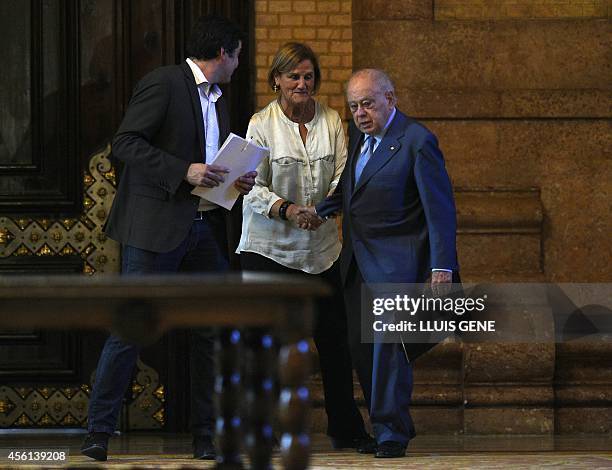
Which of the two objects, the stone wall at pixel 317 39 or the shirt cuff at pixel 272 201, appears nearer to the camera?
the shirt cuff at pixel 272 201

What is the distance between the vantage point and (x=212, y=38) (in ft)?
23.6

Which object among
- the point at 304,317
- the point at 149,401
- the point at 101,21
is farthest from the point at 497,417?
the point at 304,317

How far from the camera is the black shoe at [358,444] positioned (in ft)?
24.3

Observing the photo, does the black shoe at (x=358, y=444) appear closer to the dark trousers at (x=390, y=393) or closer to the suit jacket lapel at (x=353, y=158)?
the dark trousers at (x=390, y=393)

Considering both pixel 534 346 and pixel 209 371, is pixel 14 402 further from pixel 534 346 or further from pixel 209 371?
pixel 534 346

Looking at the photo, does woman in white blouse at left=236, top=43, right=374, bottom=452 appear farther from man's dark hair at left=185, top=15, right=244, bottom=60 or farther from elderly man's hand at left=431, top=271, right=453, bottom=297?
elderly man's hand at left=431, top=271, right=453, bottom=297

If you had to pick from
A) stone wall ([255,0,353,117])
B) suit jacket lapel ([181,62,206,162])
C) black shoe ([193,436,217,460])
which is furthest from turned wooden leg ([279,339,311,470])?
stone wall ([255,0,353,117])

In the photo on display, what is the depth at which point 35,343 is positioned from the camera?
876cm

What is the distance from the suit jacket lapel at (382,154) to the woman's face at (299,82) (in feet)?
1.54

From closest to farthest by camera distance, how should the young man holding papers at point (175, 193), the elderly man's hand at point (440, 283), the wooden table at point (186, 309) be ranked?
the wooden table at point (186, 309)
the young man holding papers at point (175, 193)
the elderly man's hand at point (440, 283)

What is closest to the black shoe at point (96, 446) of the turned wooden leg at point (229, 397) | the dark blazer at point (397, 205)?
the dark blazer at point (397, 205)

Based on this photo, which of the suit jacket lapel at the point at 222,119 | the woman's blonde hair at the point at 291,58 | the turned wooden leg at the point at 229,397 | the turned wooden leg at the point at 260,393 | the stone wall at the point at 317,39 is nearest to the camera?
the turned wooden leg at the point at 260,393

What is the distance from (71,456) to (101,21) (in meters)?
2.72

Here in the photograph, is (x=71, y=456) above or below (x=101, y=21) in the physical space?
below
